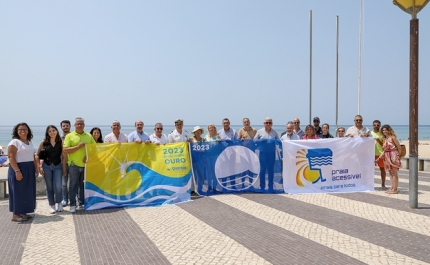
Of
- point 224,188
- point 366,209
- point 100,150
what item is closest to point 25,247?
point 100,150

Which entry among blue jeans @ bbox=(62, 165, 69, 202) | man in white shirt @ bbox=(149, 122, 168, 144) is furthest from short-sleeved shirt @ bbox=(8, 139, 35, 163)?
man in white shirt @ bbox=(149, 122, 168, 144)

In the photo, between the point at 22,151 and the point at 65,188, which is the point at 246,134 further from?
the point at 22,151

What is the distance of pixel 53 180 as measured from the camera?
322 inches

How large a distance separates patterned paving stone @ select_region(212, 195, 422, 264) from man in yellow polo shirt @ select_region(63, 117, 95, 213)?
11.1 ft

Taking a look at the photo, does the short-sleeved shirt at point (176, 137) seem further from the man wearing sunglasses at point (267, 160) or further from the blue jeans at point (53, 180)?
the blue jeans at point (53, 180)

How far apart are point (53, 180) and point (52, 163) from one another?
38cm

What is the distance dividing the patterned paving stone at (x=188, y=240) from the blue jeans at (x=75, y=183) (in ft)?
4.26

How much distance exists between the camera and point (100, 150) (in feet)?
28.7

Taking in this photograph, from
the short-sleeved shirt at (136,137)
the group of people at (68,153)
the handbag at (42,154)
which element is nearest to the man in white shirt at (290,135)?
the group of people at (68,153)

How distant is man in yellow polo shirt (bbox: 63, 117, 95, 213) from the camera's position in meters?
8.30

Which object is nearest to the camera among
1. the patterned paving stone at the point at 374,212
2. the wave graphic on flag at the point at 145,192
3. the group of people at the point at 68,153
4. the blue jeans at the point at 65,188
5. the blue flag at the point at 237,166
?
the patterned paving stone at the point at 374,212

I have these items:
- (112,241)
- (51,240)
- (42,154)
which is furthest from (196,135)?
(51,240)

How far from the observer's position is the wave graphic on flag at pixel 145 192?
8.54 m

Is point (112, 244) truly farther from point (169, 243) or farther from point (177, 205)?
point (177, 205)
